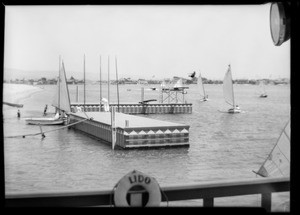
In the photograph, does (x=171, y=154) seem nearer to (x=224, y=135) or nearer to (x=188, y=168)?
(x=188, y=168)

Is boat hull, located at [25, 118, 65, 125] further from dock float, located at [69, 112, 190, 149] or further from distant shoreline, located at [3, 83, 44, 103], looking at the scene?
distant shoreline, located at [3, 83, 44, 103]

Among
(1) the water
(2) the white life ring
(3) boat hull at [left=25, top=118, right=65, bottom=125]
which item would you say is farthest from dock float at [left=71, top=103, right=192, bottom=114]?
(2) the white life ring

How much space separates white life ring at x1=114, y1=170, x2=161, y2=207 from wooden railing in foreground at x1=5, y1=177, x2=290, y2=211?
3cm

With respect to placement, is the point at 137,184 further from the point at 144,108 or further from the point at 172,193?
the point at 144,108

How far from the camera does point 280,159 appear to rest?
219 centimetres

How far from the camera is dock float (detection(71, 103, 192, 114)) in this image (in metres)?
19.7

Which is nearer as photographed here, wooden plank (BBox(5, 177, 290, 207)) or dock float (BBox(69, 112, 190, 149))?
wooden plank (BBox(5, 177, 290, 207))

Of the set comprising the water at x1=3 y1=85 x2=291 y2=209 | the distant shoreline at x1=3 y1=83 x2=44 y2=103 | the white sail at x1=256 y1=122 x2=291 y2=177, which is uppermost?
the distant shoreline at x1=3 y1=83 x2=44 y2=103

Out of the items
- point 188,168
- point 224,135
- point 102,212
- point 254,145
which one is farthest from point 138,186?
point 224,135

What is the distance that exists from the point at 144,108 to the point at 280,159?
801 inches

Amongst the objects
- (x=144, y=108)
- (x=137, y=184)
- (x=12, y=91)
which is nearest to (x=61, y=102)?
(x=144, y=108)

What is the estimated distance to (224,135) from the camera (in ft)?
61.2

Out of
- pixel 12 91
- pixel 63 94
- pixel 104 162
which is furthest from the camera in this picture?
pixel 63 94
